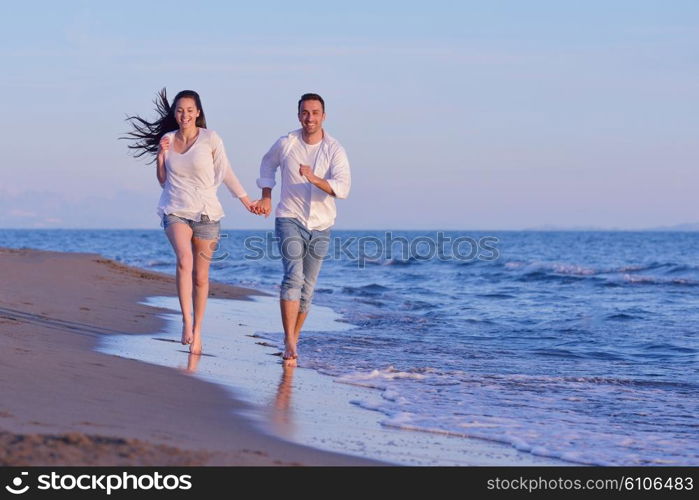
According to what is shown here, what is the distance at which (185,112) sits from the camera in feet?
22.5

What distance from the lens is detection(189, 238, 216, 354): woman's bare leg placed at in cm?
708

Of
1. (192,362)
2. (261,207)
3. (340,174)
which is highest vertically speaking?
(340,174)

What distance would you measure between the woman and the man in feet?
1.31

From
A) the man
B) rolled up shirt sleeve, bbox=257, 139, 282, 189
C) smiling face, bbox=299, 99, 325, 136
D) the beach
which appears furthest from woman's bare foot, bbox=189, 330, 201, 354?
smiling face, bbox=299, 99, 325, 136

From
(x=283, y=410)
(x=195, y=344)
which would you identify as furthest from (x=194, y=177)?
(x=283, y=410)

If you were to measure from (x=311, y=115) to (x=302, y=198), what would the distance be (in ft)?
2.06

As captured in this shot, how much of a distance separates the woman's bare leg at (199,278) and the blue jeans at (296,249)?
21.4 inches

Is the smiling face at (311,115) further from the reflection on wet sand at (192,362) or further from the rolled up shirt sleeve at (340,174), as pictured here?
the reflection on wet sand at (192,362)

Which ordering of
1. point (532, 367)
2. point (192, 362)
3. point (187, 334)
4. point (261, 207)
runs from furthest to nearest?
point (532, 367)
point (187, 334)
point (261, 207)
point (192, 362)

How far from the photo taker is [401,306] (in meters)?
15.6

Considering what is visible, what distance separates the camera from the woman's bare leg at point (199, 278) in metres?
7.08

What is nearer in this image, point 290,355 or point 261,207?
point 290,355

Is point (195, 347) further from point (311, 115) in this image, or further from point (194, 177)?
point (311, 115)

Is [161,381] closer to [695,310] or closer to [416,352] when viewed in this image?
[416,352]
